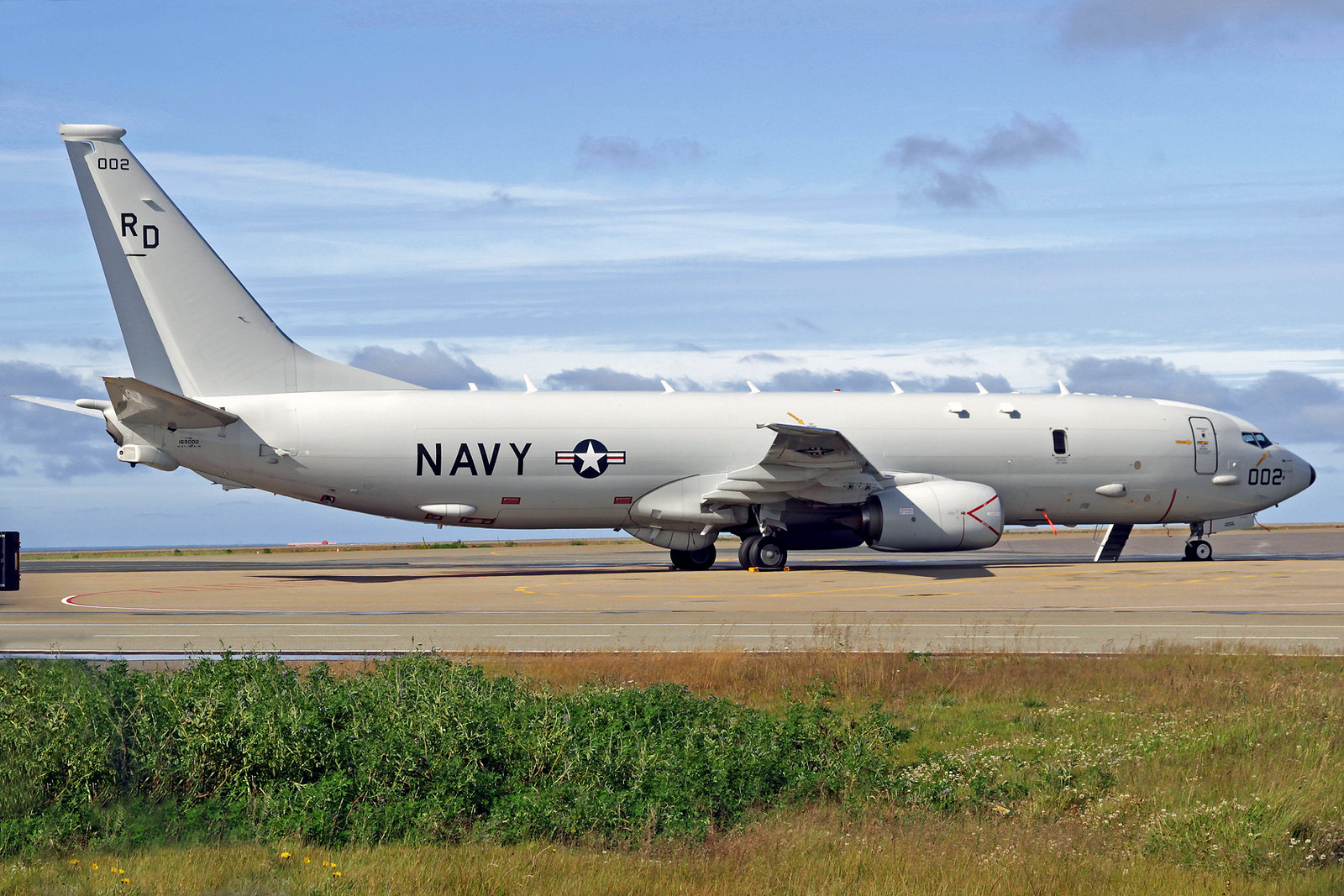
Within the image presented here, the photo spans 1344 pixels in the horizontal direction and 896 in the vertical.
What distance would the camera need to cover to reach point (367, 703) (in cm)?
1016

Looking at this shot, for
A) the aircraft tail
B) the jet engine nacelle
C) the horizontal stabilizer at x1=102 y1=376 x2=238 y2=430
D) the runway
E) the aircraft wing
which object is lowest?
the runway

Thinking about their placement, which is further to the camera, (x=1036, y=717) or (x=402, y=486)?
(x=402, y=486)

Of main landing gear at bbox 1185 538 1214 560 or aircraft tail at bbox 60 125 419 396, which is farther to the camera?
main landing gear at bbox 1185 538 1214 560

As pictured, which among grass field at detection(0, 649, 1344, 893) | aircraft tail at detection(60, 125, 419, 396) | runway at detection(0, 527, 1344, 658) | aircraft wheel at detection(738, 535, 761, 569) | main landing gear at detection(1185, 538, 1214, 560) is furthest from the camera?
main landing gear at detection(1185, 538, 1214, 560)

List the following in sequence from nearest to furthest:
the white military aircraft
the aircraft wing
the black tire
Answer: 1. the white military aircraft
2. the aircraft wing
3. the black tire

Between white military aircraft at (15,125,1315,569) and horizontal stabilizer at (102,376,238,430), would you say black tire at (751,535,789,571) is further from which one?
horizontal stabilizer at (102,376,238,430)

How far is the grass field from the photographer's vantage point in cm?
708

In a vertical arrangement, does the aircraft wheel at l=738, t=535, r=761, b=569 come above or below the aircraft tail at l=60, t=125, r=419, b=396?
below

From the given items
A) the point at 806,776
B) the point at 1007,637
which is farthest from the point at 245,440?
the point at 806,776

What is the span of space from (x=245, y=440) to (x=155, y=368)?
10.6 feet

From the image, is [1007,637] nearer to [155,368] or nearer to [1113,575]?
[1113,575]

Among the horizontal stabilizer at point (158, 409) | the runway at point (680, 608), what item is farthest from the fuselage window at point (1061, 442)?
the horizontal stabilizer at point (158, 409)

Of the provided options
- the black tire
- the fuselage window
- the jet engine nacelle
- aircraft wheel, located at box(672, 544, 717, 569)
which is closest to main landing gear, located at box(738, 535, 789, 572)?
the black tire

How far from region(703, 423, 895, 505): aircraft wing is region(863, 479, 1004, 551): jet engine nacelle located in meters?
0.76
